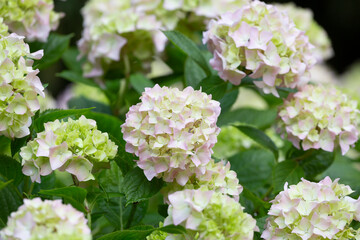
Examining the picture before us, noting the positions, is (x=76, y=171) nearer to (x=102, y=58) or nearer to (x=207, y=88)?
(x=207, y=88)

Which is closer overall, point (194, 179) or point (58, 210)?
point (58, 210)

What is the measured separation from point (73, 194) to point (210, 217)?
195mm

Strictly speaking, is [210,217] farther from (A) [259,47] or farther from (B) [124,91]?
(B) [124,91]

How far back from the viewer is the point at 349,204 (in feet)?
2.69

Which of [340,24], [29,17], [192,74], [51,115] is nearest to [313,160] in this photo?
[192,74]

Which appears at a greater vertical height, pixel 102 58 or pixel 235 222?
pixel 235 222

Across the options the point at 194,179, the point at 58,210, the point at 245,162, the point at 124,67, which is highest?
the point at 58,210

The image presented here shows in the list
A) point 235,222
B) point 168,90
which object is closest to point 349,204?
point 235,222

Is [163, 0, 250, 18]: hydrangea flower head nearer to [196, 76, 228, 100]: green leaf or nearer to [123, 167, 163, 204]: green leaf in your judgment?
[196, 76, 228, 100]: green leaf

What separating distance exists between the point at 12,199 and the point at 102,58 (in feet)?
1.69

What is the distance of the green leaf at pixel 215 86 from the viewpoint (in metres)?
1.04

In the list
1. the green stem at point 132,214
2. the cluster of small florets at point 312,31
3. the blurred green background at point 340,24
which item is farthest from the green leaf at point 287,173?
the blurred green background at point 340,24

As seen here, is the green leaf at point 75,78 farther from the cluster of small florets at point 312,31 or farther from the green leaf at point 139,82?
the cluster of small florets at point 312,31

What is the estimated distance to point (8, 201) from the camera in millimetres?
928
